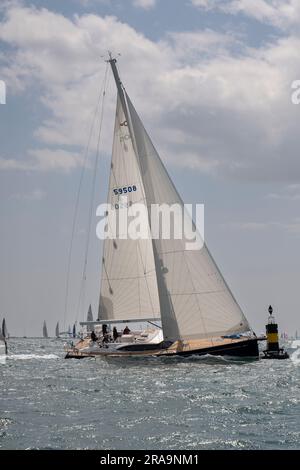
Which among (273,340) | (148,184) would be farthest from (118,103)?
(273,340)

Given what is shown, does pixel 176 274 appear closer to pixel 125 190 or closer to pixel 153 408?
pixel 125 190

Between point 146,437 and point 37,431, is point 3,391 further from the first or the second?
point 146,437

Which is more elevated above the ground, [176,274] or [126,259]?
[126,259]

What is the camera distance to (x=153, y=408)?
24.5 metres

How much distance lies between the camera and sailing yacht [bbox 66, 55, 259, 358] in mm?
42375

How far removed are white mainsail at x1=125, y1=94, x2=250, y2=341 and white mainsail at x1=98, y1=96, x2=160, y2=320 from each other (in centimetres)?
306

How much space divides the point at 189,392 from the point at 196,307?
44.5ft

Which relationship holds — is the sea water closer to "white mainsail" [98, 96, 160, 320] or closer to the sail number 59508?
"white mainsail" [98, 96, 160, 320]

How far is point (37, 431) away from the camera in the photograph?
20.0 metres

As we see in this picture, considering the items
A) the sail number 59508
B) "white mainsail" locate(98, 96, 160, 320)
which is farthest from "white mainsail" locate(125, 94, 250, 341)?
the sail number 59508

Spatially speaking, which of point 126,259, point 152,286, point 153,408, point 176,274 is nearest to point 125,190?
point 126,259

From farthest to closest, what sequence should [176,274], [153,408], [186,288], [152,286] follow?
1. [152,286]
2. [176,274]
3. [186,288]
4. [153,408]

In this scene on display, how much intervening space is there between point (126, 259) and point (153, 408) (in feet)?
81.3

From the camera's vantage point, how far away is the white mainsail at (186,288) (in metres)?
42.1
